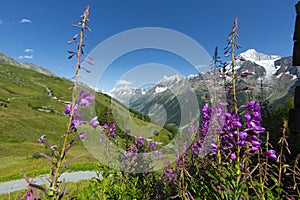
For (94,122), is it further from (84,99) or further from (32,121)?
(32,121)

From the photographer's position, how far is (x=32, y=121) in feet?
220

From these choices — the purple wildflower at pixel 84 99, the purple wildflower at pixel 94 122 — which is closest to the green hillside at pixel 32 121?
the purple wildflower at pixel 94 122

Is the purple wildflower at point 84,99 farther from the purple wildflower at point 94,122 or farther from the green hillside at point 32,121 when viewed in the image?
the green hillside at point 32,121

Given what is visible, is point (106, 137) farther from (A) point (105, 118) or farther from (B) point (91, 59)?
(B) point (91, 59)

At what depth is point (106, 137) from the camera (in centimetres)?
588

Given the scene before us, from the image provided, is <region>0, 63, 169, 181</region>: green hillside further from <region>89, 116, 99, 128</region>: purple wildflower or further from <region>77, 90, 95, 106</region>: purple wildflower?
<region>77, 90, 95, 106</region>: purple wildflower

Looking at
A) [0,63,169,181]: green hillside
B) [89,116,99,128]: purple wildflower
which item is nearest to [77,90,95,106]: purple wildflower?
[89,116,99,128]: purple wildflower

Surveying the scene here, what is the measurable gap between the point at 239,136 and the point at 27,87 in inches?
5388

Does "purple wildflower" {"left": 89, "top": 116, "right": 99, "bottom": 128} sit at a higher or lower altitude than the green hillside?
lower

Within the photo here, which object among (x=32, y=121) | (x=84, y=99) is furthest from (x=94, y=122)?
(x=32, y=121)

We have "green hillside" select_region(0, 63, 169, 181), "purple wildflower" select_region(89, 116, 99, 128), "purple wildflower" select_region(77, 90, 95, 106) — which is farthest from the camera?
"green hillside" select_region(0, 63, 169, 181)

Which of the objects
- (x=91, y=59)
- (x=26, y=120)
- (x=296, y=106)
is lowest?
(x=91, y=59)

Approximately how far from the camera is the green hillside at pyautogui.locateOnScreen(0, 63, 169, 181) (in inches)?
426

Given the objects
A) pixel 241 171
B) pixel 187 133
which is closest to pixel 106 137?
pixel 187 133
